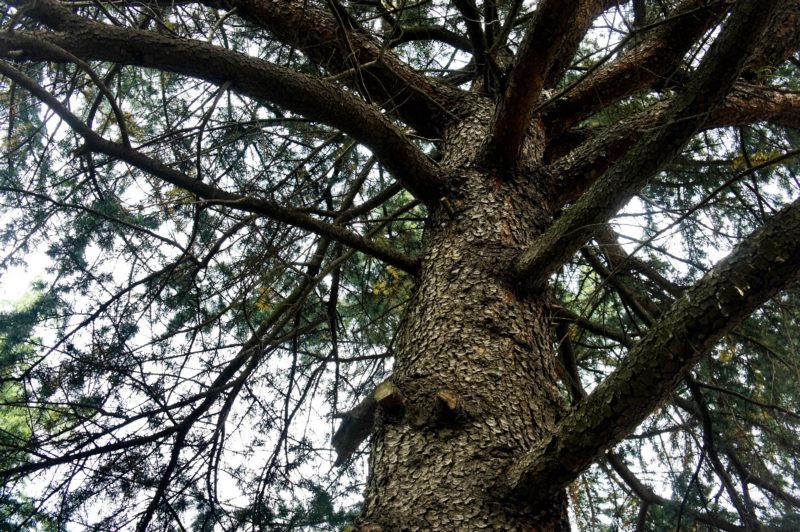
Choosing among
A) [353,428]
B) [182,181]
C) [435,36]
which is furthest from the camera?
[435,36]

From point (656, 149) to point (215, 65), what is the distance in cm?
148

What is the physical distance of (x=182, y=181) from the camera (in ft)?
6.61

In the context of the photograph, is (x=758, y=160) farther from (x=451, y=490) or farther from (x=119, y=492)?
(x=119, y=492)

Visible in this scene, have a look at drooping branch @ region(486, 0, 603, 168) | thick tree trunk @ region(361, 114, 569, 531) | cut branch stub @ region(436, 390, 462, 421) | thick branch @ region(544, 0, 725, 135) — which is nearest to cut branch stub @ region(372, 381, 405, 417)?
thick tree trunk @ region(361, 114, 569, 531)

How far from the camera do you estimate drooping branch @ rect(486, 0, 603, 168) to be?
73.4 inches

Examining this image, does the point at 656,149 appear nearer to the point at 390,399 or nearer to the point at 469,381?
the point at 469,381

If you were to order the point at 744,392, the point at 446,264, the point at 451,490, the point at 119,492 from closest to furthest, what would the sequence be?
the point at 451,490
the point at 446,264
the point at 119,492
the point at 744,392

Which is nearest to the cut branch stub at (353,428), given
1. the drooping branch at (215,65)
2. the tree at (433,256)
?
the tree at (433,256)

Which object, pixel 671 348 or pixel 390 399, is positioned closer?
pixel 671 348

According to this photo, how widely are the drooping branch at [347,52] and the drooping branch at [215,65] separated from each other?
2.05ft

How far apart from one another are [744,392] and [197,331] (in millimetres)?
3282

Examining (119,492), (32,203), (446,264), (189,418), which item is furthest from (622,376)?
(32,203)

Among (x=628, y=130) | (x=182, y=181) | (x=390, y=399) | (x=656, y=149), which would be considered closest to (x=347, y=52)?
(x=182, y=181)

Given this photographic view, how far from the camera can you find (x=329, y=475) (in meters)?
3.33
